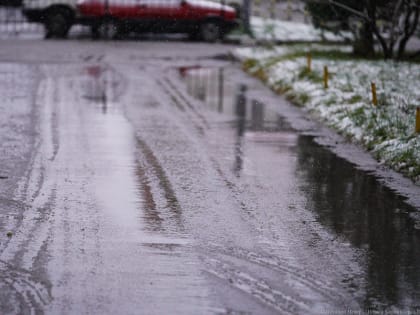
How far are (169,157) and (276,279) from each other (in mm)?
5541

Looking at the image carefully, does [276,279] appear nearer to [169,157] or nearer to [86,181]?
[86,181]

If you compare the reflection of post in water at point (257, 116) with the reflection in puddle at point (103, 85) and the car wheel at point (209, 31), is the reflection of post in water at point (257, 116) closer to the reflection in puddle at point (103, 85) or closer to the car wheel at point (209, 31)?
the reflection in puddle at point (103, 85)

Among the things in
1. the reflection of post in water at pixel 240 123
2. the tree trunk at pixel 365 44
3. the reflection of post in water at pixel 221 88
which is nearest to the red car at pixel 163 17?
the reflection of post in water at pixel 221 88

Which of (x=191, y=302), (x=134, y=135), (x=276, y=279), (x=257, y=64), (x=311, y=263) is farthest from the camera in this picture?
(x=257, y=64)

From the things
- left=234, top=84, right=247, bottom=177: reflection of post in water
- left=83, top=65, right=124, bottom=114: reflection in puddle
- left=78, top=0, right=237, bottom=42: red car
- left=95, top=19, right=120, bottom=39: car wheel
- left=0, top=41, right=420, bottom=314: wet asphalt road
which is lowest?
→ left=0, top=41, right=420, bottom=314: wet asphalt road

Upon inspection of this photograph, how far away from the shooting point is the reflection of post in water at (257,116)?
16156 millimetres

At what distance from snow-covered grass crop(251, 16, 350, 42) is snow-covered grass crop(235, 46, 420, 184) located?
4.47 metres

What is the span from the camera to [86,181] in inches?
448

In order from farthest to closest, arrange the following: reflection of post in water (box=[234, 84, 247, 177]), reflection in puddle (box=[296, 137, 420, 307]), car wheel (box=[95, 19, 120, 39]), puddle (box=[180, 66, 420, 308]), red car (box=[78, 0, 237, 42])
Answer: car wheel (box=[95, 19, 120, 39])
red car (box=[78, 0, 237, 42])
reflection of post in water (box=[234, 84, 247, 177])
puddle (box=[180, 66, 420, 308])
reflection in puddle (box=[296, 137, 420, 307])

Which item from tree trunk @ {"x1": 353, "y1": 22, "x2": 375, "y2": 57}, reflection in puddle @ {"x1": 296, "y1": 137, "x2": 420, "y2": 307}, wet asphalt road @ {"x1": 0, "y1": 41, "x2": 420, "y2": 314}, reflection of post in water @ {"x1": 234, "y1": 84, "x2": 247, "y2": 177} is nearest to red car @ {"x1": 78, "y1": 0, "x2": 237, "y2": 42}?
tree trunk @ {"x1": 353, "y1": 22, "x2": 375, "y2": 57}

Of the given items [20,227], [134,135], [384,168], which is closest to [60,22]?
[134,135]

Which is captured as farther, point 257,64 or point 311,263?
point 257,64

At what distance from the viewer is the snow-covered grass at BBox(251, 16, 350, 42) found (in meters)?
32.7

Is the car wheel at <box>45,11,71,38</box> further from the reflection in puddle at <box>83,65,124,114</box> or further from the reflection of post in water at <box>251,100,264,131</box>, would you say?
the reflection of post in water at <box>251,100,264,131</box>
